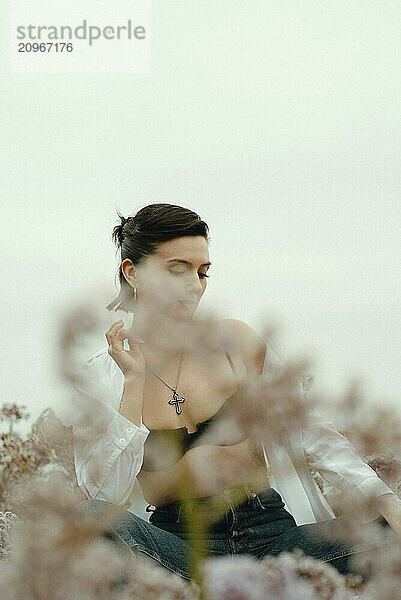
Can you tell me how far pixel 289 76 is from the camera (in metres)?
2.74

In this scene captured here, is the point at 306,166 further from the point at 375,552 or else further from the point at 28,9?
the point at 375,552

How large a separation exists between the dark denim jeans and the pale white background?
3.73 ft

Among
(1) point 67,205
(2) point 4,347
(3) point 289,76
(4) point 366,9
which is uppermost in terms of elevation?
(4) point 366,9

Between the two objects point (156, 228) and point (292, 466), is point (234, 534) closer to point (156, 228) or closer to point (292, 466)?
point (292, 466)

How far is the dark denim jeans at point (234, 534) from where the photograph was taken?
1.13 metres

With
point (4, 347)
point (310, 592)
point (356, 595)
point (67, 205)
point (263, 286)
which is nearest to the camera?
point (310, 592)

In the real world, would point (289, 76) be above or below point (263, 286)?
above

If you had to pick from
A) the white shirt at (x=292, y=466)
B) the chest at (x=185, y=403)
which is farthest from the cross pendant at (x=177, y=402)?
the white shirt at (x=292, y=466)

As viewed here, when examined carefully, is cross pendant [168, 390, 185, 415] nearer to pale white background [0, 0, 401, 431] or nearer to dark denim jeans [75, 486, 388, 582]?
dark denim jeans [75, 486, 388, 582]

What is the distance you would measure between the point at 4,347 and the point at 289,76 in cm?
135

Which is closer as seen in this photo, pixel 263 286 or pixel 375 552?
pixel 375 552

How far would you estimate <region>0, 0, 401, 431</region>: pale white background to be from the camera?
2551 millimetres

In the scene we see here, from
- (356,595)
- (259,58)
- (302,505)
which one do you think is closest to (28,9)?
(259,58)

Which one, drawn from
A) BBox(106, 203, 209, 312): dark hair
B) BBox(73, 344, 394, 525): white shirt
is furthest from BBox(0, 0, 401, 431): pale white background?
BBox(73, 344, 394, 525): white shirt
